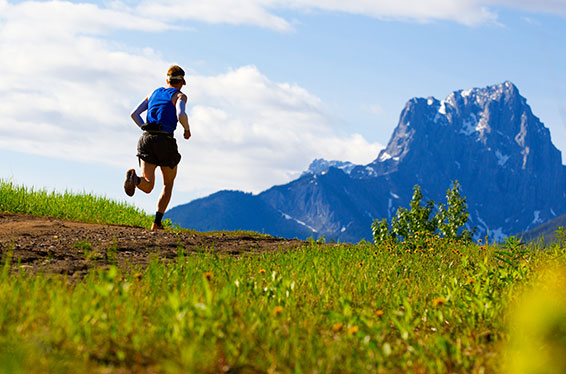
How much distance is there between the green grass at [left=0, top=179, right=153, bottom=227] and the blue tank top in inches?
164

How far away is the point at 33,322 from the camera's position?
3.89m

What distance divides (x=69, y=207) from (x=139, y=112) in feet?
16.5

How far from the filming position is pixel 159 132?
10.8 meters

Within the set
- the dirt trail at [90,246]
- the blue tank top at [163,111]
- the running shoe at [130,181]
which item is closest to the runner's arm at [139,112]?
the blue tank top at [163,111]

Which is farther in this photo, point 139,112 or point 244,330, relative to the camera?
point 139,112

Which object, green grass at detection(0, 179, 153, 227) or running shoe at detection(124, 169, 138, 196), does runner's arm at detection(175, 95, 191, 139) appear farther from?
green grass at detection(0, 179, 153, 227)

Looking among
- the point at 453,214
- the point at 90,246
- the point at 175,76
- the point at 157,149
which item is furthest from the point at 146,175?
the point at 453,214

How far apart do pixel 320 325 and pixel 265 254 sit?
440 centimetres

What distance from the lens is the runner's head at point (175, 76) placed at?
11227mm

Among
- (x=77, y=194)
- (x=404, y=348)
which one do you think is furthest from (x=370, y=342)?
(x=77, y=194)

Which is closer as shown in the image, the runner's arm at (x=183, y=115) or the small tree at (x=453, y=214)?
the runner's arm at (x=183, y=115)

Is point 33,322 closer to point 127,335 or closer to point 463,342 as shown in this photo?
point 127,335

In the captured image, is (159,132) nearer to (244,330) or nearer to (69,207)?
(69,207)

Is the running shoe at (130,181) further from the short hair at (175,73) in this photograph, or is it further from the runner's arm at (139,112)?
the short hair at (175,73)
